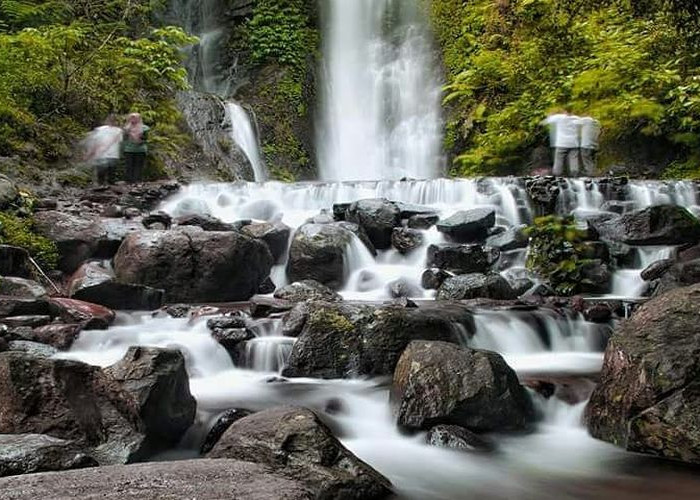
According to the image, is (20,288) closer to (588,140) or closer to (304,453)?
(304,453)

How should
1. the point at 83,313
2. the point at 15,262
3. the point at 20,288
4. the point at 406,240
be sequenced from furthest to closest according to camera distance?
the point at 406,240 → the point at 15,262 → the point at 20,288 → the point at 83,313

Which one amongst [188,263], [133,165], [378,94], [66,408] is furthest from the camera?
[378,94]

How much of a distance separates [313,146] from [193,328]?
15.1 metres

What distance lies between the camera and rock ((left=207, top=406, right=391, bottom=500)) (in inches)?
132

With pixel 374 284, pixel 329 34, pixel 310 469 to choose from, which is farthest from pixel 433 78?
pixel 310 469

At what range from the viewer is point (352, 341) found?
5.97m

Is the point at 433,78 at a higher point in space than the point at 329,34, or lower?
lower

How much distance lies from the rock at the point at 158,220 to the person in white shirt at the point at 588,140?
930cm

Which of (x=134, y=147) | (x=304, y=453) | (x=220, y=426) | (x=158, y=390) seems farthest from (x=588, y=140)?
(x=304, y=453)

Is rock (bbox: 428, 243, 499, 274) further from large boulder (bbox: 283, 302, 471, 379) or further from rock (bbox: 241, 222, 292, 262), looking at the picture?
large boulder (bbox: 283, 302, 471, 379)

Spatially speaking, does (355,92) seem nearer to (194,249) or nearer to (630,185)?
(630,185)

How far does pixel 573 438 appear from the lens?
4.84 metres

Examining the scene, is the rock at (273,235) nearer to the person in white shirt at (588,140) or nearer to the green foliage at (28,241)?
the green foliage at (28,241)

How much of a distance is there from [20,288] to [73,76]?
27.9 feet
